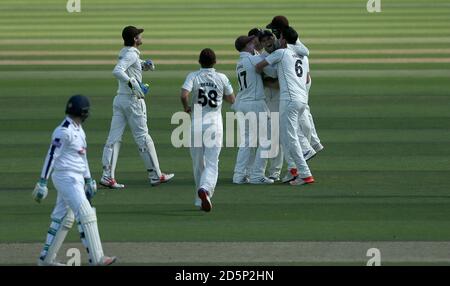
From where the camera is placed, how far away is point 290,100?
1656 cm

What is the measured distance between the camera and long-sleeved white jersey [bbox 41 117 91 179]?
12.0 metres

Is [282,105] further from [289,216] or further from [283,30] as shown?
[289,216]

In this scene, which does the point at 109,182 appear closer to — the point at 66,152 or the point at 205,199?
the point at 205,199

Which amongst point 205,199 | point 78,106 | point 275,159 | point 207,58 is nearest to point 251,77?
point 275,159

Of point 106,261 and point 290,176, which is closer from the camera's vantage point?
point 106,261

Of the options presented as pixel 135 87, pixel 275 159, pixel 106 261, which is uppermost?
pixel 135 87

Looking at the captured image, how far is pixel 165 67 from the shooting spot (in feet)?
101

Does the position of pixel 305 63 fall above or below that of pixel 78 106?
above

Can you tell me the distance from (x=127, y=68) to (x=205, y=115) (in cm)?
191

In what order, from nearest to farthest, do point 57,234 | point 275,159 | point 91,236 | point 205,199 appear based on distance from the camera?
point 91,236 → point 57,234 → point 205,199 → point 275,159

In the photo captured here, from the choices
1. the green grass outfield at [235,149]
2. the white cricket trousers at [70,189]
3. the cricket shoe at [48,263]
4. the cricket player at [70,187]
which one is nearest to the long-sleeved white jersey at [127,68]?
the green grass outfield at [235,149]
